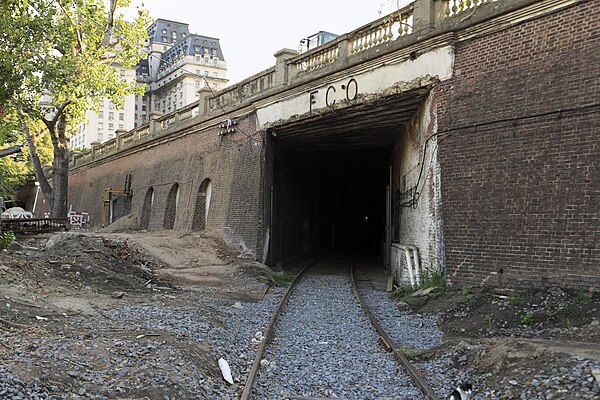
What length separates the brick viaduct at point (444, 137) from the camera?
8.21 metres

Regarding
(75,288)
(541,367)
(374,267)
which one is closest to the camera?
(541,367)

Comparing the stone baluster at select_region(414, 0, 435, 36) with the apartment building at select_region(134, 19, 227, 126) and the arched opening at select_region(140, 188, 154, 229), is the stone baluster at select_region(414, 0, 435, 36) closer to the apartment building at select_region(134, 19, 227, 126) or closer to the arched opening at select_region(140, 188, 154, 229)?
the arched opening at select_region(140, 188, 154, 229)

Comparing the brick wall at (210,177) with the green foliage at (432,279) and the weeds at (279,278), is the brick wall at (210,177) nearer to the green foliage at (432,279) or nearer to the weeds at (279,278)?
the weeds at (279,278)

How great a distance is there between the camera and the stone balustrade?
1059 centimetres

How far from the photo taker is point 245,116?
57.4 feet

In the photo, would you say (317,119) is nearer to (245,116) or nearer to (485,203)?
(245,116)

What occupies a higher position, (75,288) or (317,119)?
(317,119)

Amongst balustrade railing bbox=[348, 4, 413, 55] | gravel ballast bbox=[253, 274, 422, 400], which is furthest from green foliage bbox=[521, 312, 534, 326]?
balustrade railing bbox=[348, 4, 413, 55]

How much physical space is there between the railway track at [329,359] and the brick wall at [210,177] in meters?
6.36

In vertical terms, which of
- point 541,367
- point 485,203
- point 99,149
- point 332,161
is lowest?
point 541,367

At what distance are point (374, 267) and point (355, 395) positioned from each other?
1569cm

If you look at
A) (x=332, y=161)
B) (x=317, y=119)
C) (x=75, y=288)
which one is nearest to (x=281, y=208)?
(x=332, y=161)

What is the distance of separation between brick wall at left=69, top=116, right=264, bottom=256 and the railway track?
20.9 feet

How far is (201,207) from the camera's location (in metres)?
20.4
